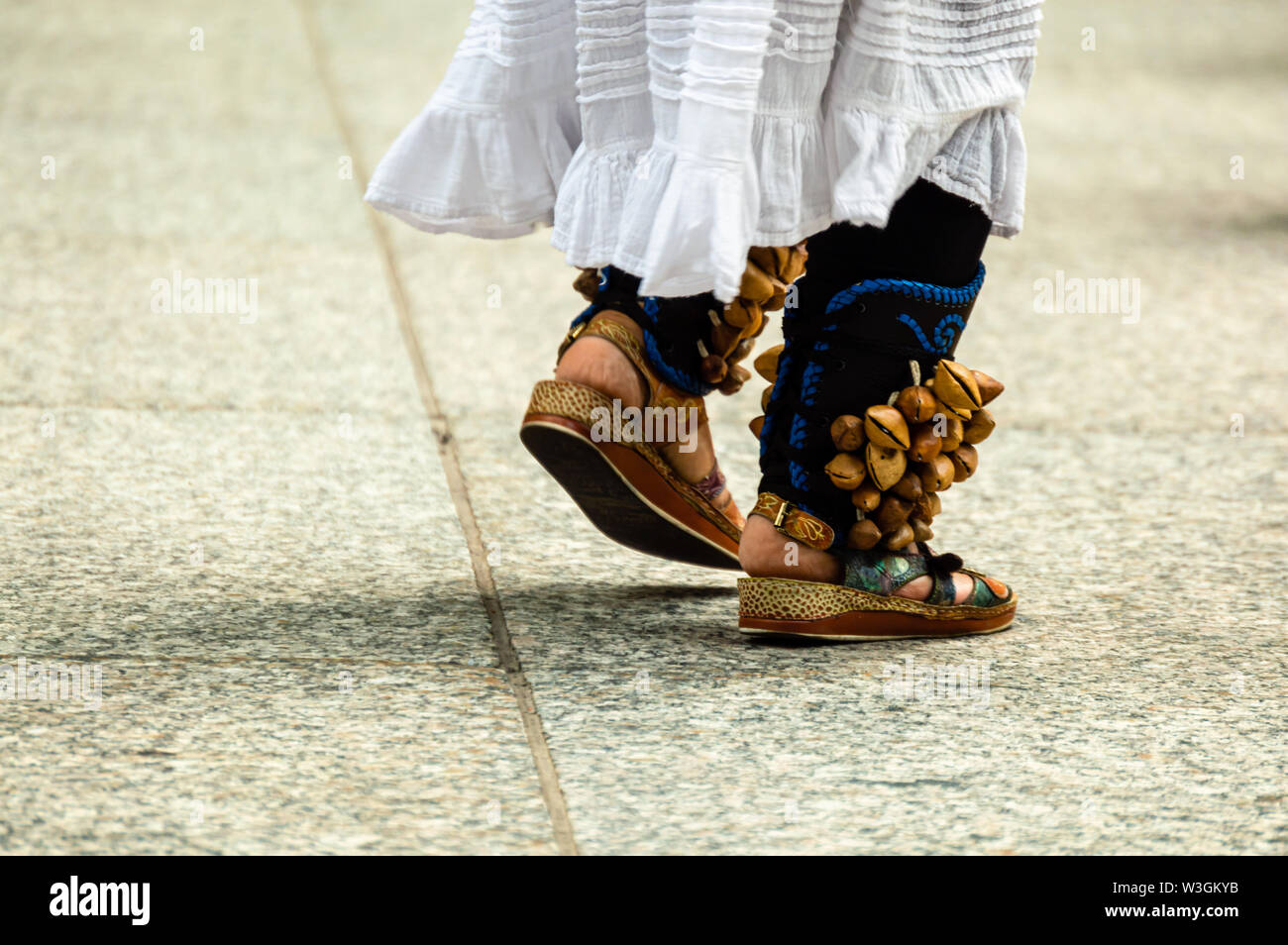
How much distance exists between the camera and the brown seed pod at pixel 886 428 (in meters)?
2.07

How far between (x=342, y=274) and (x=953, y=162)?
2463mm

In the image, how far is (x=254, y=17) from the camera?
8414 mm

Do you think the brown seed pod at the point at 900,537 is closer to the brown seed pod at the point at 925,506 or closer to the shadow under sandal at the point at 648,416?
the brown seed pod at the point at 925,506

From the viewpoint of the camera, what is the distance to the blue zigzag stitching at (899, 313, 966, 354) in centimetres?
209

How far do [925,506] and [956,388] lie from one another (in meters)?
0.18

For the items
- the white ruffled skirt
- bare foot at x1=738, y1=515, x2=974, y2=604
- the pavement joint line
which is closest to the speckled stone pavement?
the pavement joint line

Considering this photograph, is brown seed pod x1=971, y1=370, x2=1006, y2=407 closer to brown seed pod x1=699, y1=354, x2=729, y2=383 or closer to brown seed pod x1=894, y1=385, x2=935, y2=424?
brown seed pod x1=894, y1=385, x2=935, y2=424

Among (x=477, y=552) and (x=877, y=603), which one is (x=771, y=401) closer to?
(x=877, y=603)

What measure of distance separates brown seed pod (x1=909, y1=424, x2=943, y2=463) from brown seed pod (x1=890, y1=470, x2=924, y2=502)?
3cm

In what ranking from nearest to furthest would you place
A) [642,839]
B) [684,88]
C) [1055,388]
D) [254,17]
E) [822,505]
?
1. [642,839]
2. [684,88]
3. [822,505]
4. [1055,388]
5. [254,17]

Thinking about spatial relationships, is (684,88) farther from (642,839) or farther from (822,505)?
(642,839)

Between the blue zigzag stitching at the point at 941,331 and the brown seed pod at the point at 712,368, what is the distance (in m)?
0.31

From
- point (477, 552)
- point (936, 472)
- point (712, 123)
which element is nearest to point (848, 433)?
point (936, 472)
